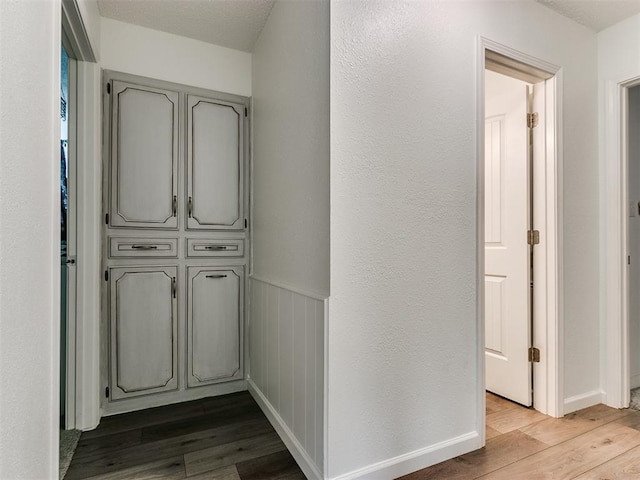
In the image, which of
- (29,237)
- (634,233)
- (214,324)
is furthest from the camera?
(634,233)

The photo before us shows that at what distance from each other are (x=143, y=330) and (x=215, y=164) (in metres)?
1.19

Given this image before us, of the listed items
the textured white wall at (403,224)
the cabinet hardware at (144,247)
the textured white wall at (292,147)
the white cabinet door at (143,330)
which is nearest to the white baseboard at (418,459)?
the textured white wall at (403,224)

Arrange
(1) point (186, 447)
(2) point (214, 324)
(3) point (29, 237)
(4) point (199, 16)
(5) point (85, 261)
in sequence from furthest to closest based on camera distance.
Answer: (2) point (214, 324) < (4) point (199, 16) < (5) point (85, 261) < (1) point (186, 447) < (3) point (29, 237)

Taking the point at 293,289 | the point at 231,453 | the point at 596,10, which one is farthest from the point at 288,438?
the point at 596,10

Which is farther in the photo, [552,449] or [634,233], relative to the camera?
[634,233]

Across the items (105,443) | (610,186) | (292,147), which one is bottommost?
(105,443)

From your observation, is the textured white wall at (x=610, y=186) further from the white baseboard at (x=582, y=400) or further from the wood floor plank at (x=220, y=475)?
the wood floor plank at (x=220, y=475)

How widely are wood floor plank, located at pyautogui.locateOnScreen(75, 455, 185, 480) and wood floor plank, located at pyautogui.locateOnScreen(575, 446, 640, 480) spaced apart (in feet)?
5.89

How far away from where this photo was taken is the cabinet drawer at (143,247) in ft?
7.39

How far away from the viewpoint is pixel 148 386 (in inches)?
91.2

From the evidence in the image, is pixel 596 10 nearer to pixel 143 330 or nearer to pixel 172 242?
pixel 172 242

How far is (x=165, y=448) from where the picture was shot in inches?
73.2

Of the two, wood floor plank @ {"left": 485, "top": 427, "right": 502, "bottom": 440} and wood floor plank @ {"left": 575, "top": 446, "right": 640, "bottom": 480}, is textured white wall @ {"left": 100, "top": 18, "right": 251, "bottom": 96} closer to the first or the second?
wood floor plank @ {"left": 485, "top": 427, "right": 502, "bottom": 440}

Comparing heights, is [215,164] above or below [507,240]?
above
